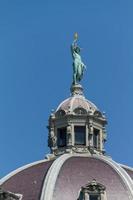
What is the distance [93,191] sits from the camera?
252 feet

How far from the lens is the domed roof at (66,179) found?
76.8 m

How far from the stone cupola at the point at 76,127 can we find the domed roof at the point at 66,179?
210 inches

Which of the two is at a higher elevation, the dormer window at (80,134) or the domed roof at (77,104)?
the domed roof at (77,104)

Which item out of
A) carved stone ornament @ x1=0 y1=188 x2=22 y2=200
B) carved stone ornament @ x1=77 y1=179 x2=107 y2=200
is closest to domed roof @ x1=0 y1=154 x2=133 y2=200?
carved stone ornament @ x1=77 y1=179 x2=107 y2=200

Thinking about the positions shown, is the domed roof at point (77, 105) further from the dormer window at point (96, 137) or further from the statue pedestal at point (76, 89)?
the dormer window at point (96, 137)

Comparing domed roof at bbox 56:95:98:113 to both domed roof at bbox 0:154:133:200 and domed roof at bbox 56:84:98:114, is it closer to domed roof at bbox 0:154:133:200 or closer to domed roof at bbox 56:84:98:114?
domed roof at bbox 56:84:98:114

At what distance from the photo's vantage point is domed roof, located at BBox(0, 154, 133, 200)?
76812mm

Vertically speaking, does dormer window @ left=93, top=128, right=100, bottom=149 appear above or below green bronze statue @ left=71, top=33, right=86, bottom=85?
below

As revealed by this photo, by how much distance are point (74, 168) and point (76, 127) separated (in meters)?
10.3

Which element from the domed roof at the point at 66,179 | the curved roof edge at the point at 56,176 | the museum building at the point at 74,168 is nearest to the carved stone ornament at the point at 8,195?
the museum building at the point at 74,168

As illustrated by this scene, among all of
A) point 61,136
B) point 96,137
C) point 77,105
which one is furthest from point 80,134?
point 77,105

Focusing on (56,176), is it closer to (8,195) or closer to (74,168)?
(74,168)

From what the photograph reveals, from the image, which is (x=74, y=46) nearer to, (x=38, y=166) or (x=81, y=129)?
(x=81, y=129)

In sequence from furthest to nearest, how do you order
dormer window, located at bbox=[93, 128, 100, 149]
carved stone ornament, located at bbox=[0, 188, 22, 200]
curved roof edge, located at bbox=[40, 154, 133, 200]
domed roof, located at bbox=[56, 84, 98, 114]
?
dormer window, located at bbox=[93, 128, 100, 149] → domed roof, located at bbox=[56, 84, 98, 114] → carved stone ornament, located at bbox=[0, 188, 22, 200] → curved roof edge, located at bbox=[40, 154, 133, 200]
